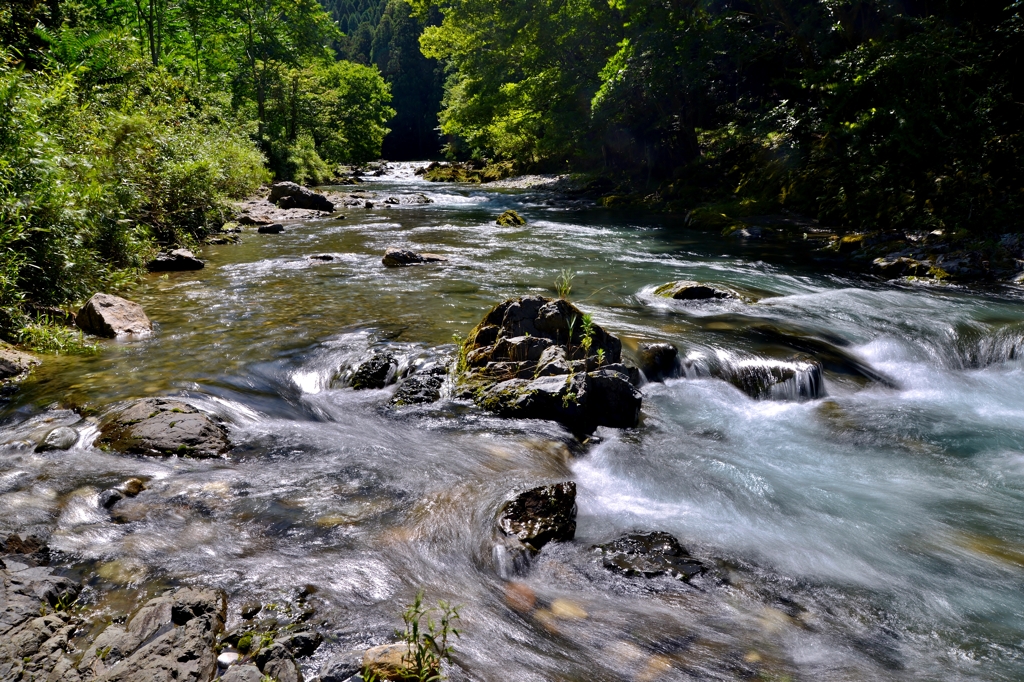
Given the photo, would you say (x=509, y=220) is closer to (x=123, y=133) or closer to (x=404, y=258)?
(x=404, y=258)

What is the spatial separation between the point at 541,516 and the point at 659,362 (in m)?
3.80

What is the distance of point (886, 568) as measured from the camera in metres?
4.36

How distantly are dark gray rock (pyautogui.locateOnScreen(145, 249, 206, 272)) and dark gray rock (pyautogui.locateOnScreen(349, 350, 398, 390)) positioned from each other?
22.6 feet

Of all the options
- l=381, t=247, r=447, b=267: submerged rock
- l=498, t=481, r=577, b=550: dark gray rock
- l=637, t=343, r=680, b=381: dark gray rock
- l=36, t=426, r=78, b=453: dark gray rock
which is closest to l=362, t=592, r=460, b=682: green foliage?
l=498, t=481, r=577, b=550: dark gray rock

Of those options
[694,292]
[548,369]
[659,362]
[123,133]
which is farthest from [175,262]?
[694,292]

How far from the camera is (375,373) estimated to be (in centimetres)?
728

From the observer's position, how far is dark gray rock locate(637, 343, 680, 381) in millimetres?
7714

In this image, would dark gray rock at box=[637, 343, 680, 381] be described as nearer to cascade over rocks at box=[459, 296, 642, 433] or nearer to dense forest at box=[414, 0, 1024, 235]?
cascade over rocks at box=[459, 296, 642, 433]

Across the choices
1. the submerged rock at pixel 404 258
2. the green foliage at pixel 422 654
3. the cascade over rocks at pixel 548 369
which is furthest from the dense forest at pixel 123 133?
the green foliage at pixel 422 654

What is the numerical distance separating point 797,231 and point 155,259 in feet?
50.9

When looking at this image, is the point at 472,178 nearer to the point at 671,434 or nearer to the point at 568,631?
the point at 671,434

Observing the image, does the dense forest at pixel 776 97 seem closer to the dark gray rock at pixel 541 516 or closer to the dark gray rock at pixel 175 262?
the dark gray rock at pixel 541 516

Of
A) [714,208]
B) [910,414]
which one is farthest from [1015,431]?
[714,208]

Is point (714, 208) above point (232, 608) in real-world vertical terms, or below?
above
